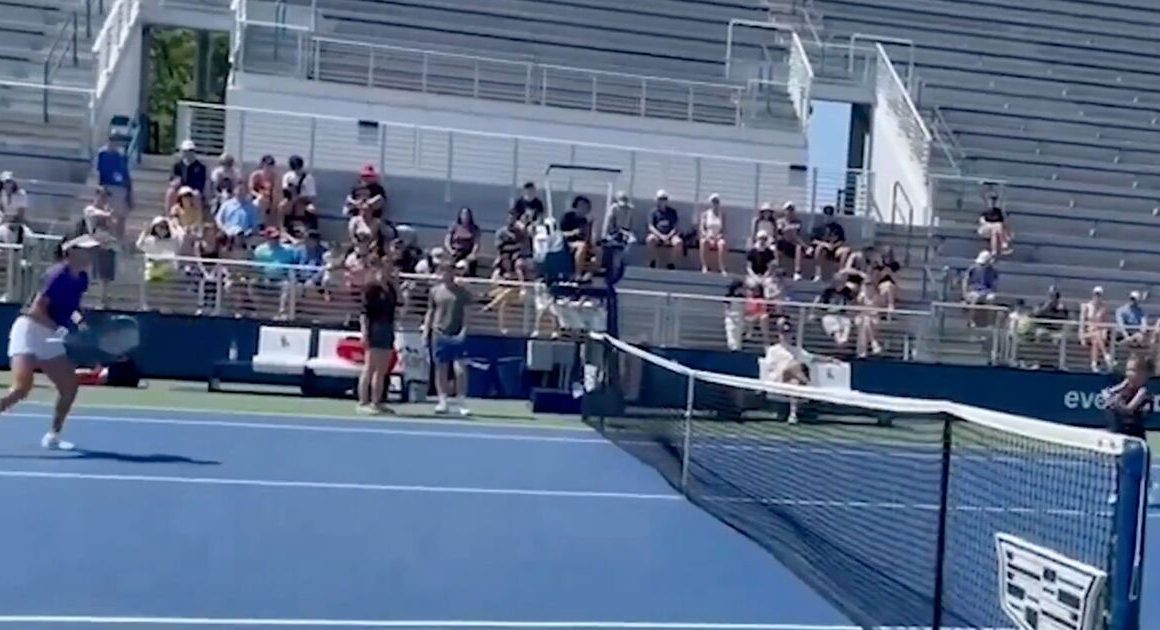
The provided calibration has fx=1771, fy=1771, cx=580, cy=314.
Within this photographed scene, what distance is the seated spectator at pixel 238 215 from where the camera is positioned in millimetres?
21812

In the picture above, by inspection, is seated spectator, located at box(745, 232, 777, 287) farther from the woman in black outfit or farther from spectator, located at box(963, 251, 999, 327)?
the woman in black outfit

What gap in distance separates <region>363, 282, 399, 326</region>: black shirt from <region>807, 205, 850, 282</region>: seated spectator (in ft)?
31.1

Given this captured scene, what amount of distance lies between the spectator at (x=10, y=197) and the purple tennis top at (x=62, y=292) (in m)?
9.47

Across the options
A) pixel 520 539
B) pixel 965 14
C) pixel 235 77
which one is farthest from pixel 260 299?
pixel 965 14

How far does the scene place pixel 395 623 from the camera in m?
7.43

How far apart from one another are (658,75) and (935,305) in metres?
9.05

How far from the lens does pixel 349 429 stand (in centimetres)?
1530

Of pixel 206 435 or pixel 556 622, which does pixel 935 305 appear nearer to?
pixel 206 435

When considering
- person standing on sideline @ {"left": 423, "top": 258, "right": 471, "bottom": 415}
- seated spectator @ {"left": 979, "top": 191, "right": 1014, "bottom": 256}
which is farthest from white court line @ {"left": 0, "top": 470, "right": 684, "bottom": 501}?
seated spectator @ {"left": 979, "top": 191, "right": 1014, "bottom": 256}

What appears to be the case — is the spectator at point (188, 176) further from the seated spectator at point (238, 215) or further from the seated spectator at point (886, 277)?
the seated spectator at point (886, 277)

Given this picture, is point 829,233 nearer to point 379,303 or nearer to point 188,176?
point 188,176

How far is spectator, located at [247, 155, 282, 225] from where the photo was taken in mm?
22625

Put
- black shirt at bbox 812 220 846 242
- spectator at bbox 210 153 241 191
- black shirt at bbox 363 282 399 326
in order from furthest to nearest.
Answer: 1. black shirt at bbox 812 220 846 242
2. spectator at bbox 210 153 241 191
3. black shirt at bbox 363 282 399 326

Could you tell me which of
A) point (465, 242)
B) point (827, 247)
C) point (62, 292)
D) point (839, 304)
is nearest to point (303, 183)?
point (465, 242)
